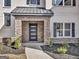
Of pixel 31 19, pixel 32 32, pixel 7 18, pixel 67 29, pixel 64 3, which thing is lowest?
pixel 32 32

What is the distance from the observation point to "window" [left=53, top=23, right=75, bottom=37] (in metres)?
27.6

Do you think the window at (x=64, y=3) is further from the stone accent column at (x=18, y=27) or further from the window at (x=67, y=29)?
the stone accent column at (x=18, y=27)

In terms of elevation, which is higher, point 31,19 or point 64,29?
point 31,19

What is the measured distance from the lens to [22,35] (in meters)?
27.4

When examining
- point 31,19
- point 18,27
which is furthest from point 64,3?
point 18,27

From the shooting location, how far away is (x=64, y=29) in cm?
2777

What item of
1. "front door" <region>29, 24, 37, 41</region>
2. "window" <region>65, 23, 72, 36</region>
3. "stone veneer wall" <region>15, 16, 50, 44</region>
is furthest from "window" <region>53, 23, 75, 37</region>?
"front door" <region>29, 24, 37, 41</region>

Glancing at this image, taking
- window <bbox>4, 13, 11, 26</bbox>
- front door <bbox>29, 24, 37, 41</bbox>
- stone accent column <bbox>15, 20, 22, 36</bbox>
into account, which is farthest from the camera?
front door <bbox>29, 24, 37, 41</bbox>

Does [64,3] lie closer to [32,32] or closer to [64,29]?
[64,29]

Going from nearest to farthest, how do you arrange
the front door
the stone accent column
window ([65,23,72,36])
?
the stone accent column, window ([65,23,72,36]), the front door

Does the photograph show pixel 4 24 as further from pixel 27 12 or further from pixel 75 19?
pixel 75 19

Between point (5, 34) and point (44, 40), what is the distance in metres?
4.87

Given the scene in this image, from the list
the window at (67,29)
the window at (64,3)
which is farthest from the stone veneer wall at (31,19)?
the window at (67,29)

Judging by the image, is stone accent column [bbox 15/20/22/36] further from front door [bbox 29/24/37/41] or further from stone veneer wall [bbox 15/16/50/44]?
front door [bbox 29/24/37/41]
